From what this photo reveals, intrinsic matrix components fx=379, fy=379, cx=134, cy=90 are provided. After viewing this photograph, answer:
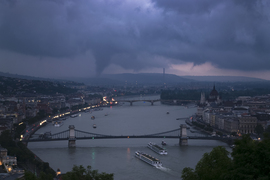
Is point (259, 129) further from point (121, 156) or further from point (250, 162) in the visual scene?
point (250, 162)

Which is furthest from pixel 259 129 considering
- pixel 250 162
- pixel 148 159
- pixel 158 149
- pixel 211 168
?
pixel 250 162

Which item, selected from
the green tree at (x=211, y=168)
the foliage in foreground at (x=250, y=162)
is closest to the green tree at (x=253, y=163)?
the foliage in foreground at (x=250, y=162)

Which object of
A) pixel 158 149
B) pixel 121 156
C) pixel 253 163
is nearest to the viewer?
pixel 253 163

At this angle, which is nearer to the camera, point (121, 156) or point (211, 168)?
point (211, 168)

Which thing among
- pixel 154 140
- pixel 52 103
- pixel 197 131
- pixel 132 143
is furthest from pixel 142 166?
pixel 52 103

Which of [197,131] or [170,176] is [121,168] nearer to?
[170,176]

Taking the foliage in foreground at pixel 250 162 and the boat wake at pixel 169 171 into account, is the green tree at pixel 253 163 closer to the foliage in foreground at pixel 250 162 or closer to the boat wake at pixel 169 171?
the foliage in foreground at pixel 250 162

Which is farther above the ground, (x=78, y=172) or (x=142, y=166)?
(x=78, y=172)
